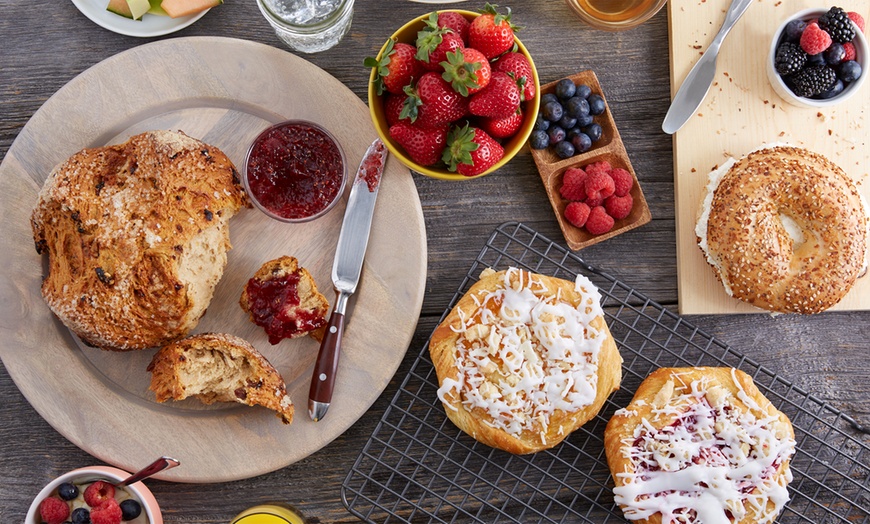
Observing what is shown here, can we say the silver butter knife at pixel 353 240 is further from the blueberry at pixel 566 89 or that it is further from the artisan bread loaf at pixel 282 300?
the blueberry at pixel 566 89

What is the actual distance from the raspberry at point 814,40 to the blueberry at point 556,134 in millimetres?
1216

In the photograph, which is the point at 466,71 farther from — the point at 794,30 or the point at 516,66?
the point at 794,30

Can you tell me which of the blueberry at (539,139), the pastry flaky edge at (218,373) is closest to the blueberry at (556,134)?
the blueberry at (539,139)

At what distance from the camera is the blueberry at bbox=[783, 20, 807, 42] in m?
3.31

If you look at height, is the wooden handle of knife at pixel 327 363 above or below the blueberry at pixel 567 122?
below

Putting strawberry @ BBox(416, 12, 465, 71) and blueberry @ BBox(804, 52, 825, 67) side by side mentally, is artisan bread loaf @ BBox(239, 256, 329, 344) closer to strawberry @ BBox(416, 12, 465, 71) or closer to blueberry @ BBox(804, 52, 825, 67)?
strawberry @ BBox(416, 12, 465, 71)

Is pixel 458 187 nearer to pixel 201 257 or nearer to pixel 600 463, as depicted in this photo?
pixel 201 257

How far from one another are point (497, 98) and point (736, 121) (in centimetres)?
145

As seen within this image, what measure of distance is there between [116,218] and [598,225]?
221 cm

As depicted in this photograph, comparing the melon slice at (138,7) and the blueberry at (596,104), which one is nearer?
the melon slice at (138,7)

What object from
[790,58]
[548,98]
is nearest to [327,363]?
[548,98]

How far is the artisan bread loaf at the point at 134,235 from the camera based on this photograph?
287 centimetres

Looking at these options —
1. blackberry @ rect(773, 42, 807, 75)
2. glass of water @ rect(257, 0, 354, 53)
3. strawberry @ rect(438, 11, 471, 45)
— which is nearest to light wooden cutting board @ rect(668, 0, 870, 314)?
blackberry @ rect(773, 42, 807, 75)

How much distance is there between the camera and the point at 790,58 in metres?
3.28
